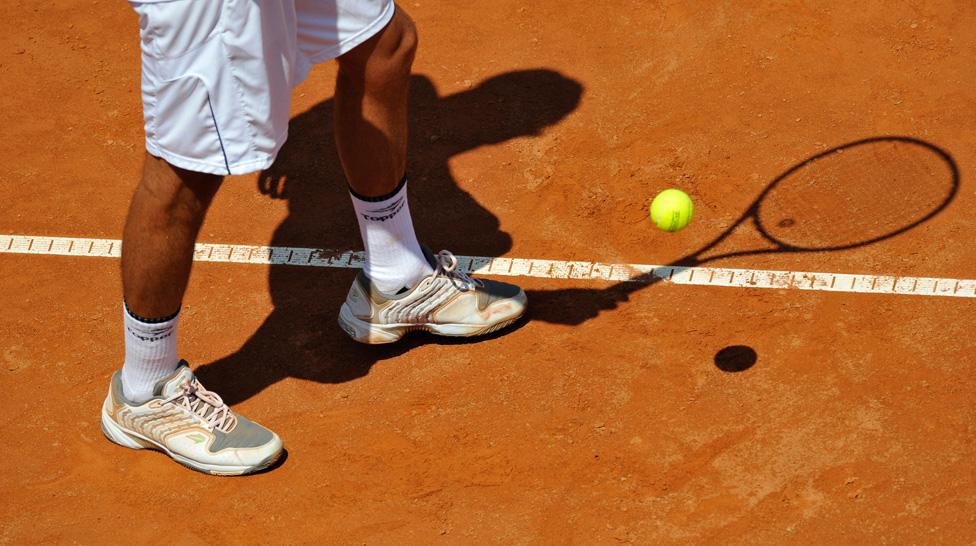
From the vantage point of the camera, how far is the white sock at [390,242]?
4.72 meters

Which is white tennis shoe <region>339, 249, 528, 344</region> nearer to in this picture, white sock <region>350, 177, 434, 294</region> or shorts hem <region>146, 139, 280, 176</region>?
white sock <region>350, 177, 434, 294</region>

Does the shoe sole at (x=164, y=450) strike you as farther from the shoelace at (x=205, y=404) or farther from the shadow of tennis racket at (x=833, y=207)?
the shadow of tennis racket at (x=833, y=207)

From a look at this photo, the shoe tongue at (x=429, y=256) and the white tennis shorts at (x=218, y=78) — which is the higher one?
the white tennis shorts at (x=218, y=78)

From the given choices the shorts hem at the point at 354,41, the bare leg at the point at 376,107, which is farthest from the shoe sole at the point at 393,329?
the shorts hem at the point at 354,41

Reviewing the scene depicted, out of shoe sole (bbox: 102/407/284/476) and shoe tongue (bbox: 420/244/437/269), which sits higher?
shoe tongue (bbox: 420/244/437/269)

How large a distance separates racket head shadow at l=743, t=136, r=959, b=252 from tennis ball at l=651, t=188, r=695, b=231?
2.10 ft

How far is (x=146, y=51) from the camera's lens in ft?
12.5

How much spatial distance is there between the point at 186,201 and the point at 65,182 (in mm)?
1979

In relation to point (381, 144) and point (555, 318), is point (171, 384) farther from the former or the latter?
point (555, 318)

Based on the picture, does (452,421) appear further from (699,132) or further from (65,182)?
(65,182)

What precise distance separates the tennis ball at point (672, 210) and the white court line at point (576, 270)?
0.38 metres

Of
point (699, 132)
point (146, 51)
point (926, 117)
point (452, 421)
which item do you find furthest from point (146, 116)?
point (926, 117)

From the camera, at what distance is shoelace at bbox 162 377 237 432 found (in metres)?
4.47

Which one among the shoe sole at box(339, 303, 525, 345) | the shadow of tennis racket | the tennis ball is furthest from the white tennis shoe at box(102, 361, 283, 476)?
the tennis ball
